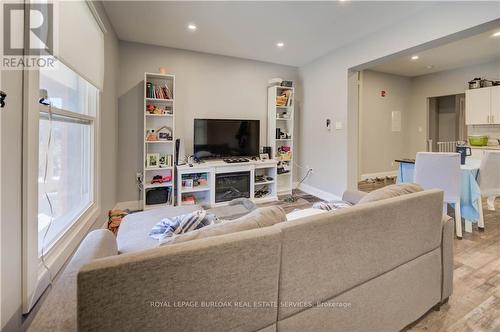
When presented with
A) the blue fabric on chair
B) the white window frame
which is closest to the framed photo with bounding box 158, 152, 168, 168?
the white window frame

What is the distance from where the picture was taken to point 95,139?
2.51 m

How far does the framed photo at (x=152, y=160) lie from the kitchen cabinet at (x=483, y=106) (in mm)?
6185

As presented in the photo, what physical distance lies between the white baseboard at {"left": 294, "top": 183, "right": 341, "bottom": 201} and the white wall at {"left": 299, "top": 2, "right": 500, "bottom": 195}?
8cm

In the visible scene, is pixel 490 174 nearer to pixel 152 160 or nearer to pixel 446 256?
pixel 446 256

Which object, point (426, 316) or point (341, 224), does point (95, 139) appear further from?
point (426, 316)

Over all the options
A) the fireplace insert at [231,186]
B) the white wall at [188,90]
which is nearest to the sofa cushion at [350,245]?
the fireplace insert at [231,186]

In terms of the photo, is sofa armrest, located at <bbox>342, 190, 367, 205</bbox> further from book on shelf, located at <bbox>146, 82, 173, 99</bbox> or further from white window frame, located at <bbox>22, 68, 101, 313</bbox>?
book on shelf, located at <bbox>146, 82, 173, 99</bbox>

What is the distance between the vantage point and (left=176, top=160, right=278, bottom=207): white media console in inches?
145

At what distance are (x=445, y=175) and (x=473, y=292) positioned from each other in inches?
52.4

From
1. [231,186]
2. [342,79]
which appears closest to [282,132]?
[342,79]

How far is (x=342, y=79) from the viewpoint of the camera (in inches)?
151

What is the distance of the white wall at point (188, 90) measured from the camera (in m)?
3.62

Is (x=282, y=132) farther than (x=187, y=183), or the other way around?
(x=282, y=132)

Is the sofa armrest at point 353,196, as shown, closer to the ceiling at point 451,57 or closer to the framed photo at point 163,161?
the ceiling at point 451,57
